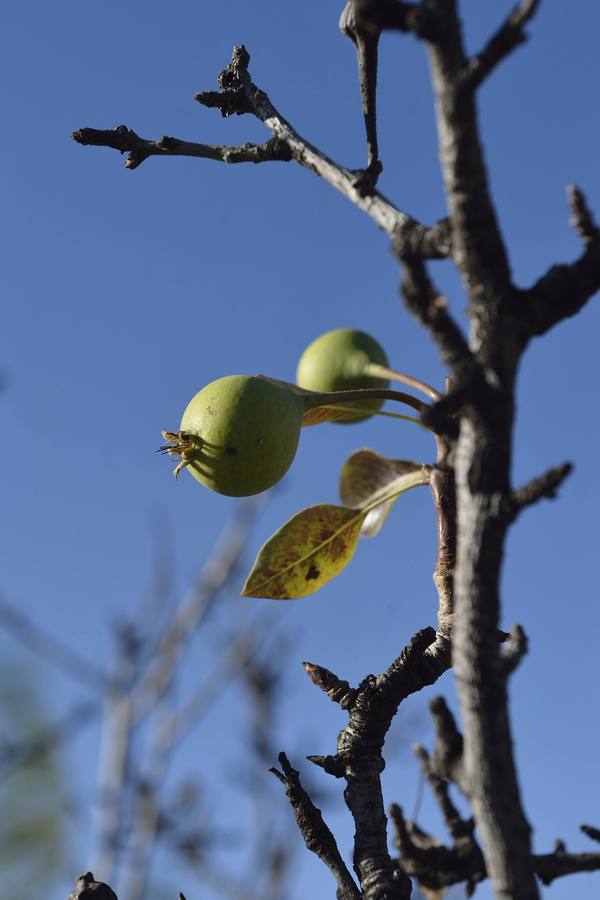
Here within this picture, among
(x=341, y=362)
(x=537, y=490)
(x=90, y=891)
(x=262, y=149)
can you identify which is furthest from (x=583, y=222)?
(x=341, y=362)

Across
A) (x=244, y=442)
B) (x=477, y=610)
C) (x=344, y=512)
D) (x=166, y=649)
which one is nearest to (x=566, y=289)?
(x=477, y=610)

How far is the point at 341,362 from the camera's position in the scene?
2564mm

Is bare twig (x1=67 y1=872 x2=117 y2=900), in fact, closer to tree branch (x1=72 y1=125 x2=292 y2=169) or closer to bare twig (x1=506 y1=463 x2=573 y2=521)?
bare twig (x1=506 y1=463 x2=573 y2=521)

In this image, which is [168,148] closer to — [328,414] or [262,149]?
[262,149]

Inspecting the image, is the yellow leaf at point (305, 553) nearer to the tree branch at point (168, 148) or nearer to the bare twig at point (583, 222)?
the tree branch at point (168, 148)

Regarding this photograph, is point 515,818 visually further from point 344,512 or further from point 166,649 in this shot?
point 166,649

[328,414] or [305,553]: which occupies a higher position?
[328,414]

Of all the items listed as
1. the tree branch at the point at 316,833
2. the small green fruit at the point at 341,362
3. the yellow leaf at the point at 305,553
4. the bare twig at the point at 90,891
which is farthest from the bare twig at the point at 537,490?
the small green fruit at the point at 341,362

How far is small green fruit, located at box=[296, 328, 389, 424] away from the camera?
99.5 inches

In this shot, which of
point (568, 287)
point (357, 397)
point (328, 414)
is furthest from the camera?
point (328, 414)

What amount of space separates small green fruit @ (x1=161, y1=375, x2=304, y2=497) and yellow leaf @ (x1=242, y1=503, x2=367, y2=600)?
223mm

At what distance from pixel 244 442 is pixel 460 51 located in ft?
3.38

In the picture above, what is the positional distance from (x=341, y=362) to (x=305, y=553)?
64 centimetres

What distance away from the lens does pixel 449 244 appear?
3.58ft
